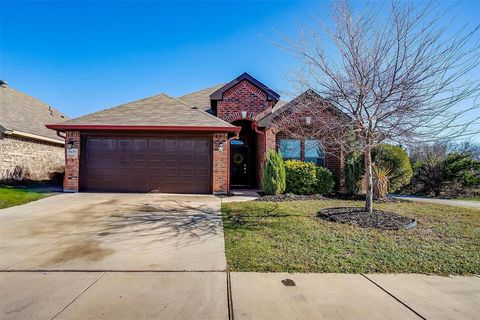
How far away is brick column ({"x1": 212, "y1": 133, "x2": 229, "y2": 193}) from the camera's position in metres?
10.9

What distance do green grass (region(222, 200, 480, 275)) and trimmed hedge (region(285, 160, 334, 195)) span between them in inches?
141

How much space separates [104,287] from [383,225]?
214 inches

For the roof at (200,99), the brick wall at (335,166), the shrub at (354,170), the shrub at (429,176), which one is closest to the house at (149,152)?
the shrub at (354,170)

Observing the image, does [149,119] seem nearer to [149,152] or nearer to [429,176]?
[149,152]

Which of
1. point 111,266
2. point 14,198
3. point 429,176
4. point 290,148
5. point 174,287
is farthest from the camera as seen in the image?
point 429,176

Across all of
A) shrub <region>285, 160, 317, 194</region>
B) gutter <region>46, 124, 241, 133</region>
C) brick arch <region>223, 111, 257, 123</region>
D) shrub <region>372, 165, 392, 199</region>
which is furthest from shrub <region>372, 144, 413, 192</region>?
brick arch <region>223, 111, 257, 123</region>

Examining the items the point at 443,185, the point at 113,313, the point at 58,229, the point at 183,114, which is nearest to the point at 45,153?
the point at 183,114

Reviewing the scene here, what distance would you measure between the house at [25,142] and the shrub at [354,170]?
47.0 ft

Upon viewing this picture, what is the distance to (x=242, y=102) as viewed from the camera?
13156 millimetres

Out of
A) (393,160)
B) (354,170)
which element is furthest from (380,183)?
(393,160)

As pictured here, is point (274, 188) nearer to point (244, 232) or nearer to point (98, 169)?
point (244, 232)

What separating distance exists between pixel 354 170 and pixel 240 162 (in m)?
6.01

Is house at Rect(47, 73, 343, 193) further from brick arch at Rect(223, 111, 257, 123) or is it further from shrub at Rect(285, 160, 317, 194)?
brick arch at Rect(223, 111, 257, 123)

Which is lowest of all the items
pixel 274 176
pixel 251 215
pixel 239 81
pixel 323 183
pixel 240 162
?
pixel 251 215
